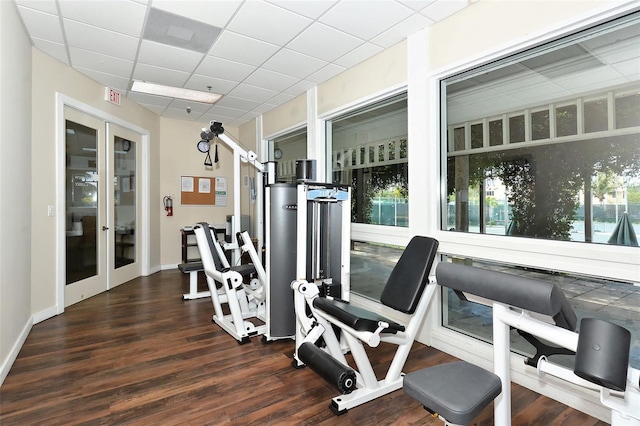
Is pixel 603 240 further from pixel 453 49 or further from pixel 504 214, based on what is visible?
pixel 453 49

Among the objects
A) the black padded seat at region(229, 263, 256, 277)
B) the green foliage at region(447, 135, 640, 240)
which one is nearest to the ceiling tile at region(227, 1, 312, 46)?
the green foliage at region(447, 135, 640, 240)

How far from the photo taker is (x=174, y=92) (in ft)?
15.0

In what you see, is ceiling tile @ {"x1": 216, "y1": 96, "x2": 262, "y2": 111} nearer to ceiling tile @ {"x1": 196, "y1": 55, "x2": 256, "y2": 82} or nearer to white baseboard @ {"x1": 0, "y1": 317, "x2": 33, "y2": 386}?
ceiling tile @ {"x1": 196, "y1": 55, "x2": 256, "y2": 82}

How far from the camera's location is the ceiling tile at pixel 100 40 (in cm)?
290

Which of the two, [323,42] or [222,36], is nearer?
[222,36]

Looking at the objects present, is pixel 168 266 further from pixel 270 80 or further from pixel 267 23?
pixel 267 23

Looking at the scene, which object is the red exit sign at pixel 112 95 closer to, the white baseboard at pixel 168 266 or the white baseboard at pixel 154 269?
the white baseboard at pixel 154 269

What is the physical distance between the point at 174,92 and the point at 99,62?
3.44ft

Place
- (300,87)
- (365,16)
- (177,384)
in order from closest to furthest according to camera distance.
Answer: (177,384) → (365,16) → (300,87)

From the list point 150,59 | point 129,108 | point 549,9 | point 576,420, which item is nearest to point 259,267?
point 150,59

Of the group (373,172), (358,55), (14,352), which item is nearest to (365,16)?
(358,55)

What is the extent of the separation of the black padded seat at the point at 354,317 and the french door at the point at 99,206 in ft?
11.1

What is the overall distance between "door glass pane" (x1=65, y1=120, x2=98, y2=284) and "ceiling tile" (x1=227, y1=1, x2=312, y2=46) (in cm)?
249

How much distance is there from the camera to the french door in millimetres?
3996
